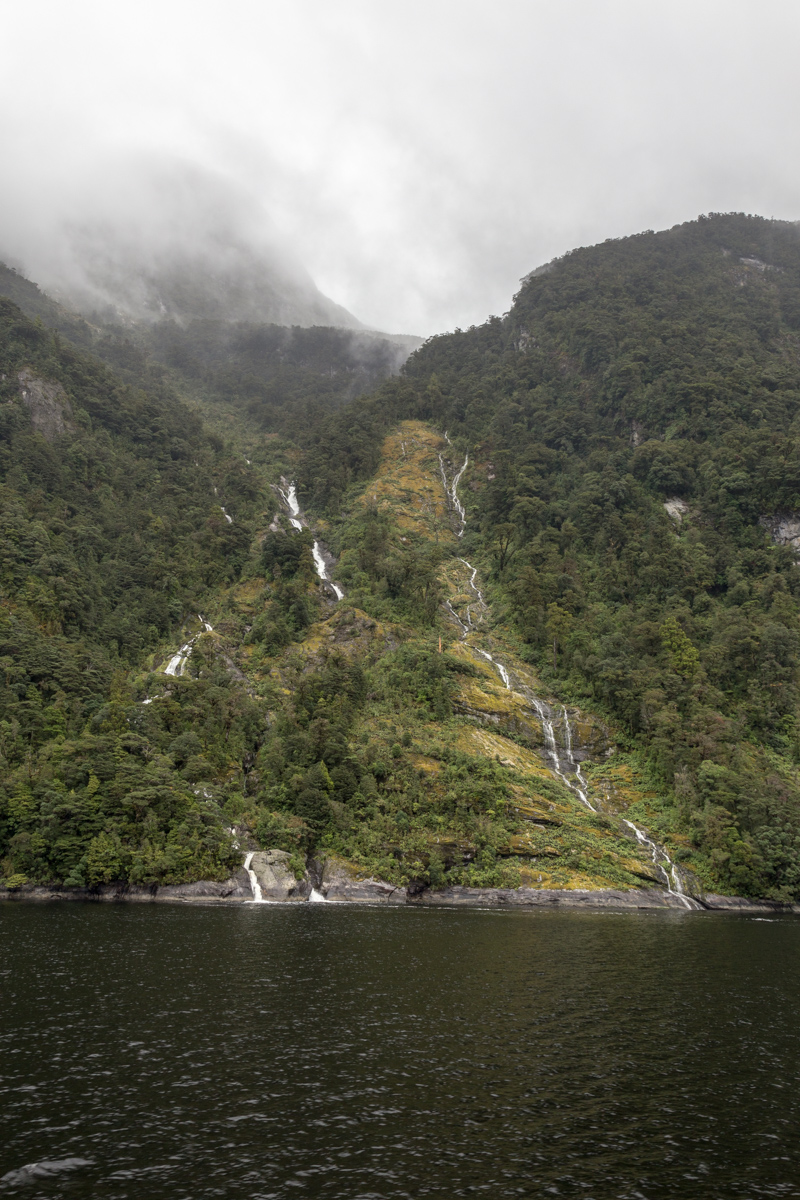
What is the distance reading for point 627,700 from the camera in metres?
80.6

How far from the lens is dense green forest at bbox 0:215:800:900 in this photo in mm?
61531

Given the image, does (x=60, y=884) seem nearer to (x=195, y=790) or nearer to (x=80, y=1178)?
(x=195, y=790)

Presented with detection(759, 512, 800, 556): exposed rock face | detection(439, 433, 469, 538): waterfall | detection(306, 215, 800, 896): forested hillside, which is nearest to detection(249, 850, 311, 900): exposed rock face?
detection(306, 215, 800, 896): forested hillside

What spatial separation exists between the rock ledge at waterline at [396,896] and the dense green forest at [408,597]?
135 centimetres

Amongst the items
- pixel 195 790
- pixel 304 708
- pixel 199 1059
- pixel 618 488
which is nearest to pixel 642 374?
pixel 618 488

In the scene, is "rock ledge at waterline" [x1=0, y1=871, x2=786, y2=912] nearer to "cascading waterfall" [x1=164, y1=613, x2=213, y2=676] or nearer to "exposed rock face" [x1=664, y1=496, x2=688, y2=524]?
"cascading waterfall" [x1=164, y1=613, x2=213, y2=676]

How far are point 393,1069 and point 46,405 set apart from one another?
131 m

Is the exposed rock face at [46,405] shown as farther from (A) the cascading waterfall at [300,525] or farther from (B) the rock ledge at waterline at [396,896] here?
(B) the rock ledge at waterline at [396,896]

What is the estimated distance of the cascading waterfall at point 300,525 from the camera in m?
112

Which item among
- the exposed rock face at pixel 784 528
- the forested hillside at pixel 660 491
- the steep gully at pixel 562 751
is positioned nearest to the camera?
the steep gully at pixel 562 751

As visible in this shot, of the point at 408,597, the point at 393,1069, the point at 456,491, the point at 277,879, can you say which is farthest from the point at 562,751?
the point at 456,491

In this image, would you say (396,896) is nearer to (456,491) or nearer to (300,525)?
(300,525)

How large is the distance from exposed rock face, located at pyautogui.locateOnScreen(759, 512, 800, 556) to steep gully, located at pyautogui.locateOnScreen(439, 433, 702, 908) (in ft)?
147

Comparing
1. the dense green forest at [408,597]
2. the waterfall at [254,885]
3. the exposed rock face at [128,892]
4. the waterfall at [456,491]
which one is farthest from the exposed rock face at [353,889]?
the waterfall at [456,491]
